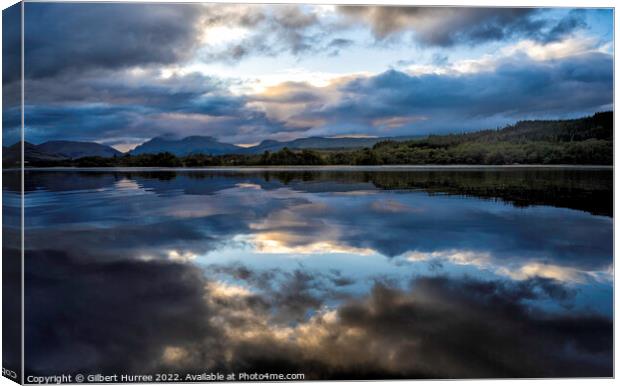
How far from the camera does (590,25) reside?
7164 mm

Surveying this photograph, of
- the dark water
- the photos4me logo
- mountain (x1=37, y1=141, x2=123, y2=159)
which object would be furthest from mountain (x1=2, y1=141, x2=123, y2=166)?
the photos4me logo

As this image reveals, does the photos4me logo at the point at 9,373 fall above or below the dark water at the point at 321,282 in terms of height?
below

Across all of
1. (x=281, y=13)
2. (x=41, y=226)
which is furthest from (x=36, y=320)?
(x=281, y=13)

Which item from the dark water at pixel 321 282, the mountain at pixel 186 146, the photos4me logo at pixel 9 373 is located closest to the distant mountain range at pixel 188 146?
the mountain at pixel 186 146

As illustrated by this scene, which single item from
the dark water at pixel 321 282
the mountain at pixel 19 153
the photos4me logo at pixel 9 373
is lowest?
the photos4me logo at pixel 9 373

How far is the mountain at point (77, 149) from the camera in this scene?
6988 millimetres

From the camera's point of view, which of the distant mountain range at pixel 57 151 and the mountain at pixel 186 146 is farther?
the mountain at pixel 186 146

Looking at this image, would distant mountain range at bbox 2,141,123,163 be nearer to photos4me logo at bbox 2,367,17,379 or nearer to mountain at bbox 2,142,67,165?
mountain at bbox 2,142,67,165

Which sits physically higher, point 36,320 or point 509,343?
point 36,320

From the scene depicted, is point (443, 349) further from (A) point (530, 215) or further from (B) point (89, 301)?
(B) point (89, 301)

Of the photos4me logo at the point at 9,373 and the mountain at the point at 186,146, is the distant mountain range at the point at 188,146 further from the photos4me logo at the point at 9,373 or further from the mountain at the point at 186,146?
the photos4me logo at the point at 9,373

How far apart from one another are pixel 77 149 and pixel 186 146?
1416 mm

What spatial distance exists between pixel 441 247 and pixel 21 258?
5.24 meters

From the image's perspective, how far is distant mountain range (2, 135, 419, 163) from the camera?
710cm
